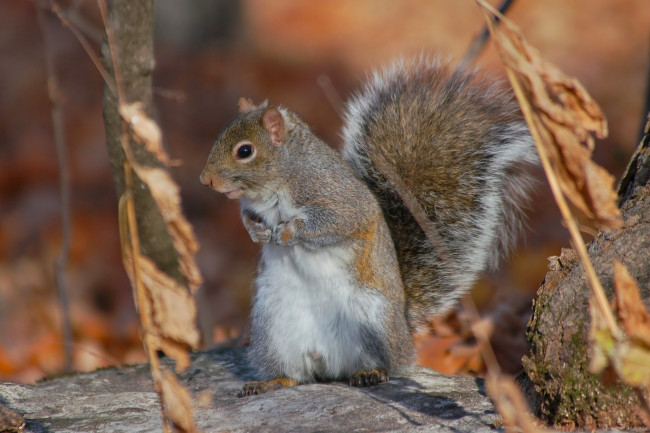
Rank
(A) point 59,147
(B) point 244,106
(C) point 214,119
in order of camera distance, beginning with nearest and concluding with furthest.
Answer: (B) point 244,106 → (A) point 59,147 → (C) point 214,119

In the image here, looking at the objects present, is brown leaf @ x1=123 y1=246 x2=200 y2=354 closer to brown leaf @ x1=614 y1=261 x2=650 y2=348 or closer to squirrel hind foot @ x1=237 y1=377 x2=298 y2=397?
brown leaf @ x1=614 y1=261 x2=650 y2=348

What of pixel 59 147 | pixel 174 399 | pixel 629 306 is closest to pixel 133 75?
pixel 59 147

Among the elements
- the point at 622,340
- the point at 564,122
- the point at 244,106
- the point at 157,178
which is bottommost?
the point at 622,340

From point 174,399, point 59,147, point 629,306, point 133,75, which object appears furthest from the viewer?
point 59,147

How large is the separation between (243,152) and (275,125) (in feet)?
0.46

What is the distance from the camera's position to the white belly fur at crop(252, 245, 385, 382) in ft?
7.30

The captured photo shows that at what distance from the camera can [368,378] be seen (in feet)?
7.22

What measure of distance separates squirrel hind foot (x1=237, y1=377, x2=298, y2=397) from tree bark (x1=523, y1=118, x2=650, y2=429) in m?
0.73

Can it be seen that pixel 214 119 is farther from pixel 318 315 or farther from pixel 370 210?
pixel 318 315

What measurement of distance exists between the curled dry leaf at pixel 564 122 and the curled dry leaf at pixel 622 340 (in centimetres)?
12

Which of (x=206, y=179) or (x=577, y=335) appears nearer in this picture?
(x=577, y=335)

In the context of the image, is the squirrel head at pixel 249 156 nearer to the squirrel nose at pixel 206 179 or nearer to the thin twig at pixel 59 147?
the squirrel nose at pixel 206 179

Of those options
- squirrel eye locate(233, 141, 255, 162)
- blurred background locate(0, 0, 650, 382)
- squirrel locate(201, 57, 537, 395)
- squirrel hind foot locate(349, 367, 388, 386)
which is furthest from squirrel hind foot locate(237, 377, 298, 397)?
squirrel eye locate(233, 141, 255, 162)

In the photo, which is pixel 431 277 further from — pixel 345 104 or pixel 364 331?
pixel 345 104
